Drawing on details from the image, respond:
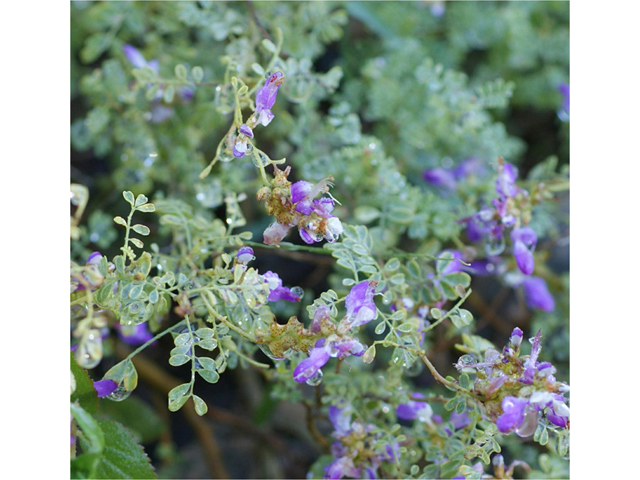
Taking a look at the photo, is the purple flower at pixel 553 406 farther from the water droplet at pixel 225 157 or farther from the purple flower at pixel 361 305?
the water droplet at pixel 225 157

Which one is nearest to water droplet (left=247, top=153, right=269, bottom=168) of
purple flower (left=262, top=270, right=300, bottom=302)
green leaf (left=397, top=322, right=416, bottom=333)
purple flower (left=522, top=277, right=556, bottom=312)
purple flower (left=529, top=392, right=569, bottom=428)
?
purple flower (left=262, top=270, right=300, bottom=302)

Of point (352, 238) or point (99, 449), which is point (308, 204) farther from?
point (99, 449)

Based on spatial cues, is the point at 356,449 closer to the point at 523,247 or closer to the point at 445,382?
the point at 445,382

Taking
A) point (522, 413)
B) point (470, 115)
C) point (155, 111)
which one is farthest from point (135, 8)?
point (522, 413)

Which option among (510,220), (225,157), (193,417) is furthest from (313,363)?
(193,417)

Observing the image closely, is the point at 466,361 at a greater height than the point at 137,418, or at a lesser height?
greater

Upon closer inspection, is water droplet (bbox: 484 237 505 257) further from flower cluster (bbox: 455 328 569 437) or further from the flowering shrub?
flower cluster (bbox: 455 328 569 437)

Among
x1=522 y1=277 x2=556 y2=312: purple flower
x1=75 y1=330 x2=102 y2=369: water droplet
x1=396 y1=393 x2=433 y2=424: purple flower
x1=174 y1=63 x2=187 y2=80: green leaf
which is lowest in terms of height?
x1=396 y1=393 x2=433 y2=424: purple flower
